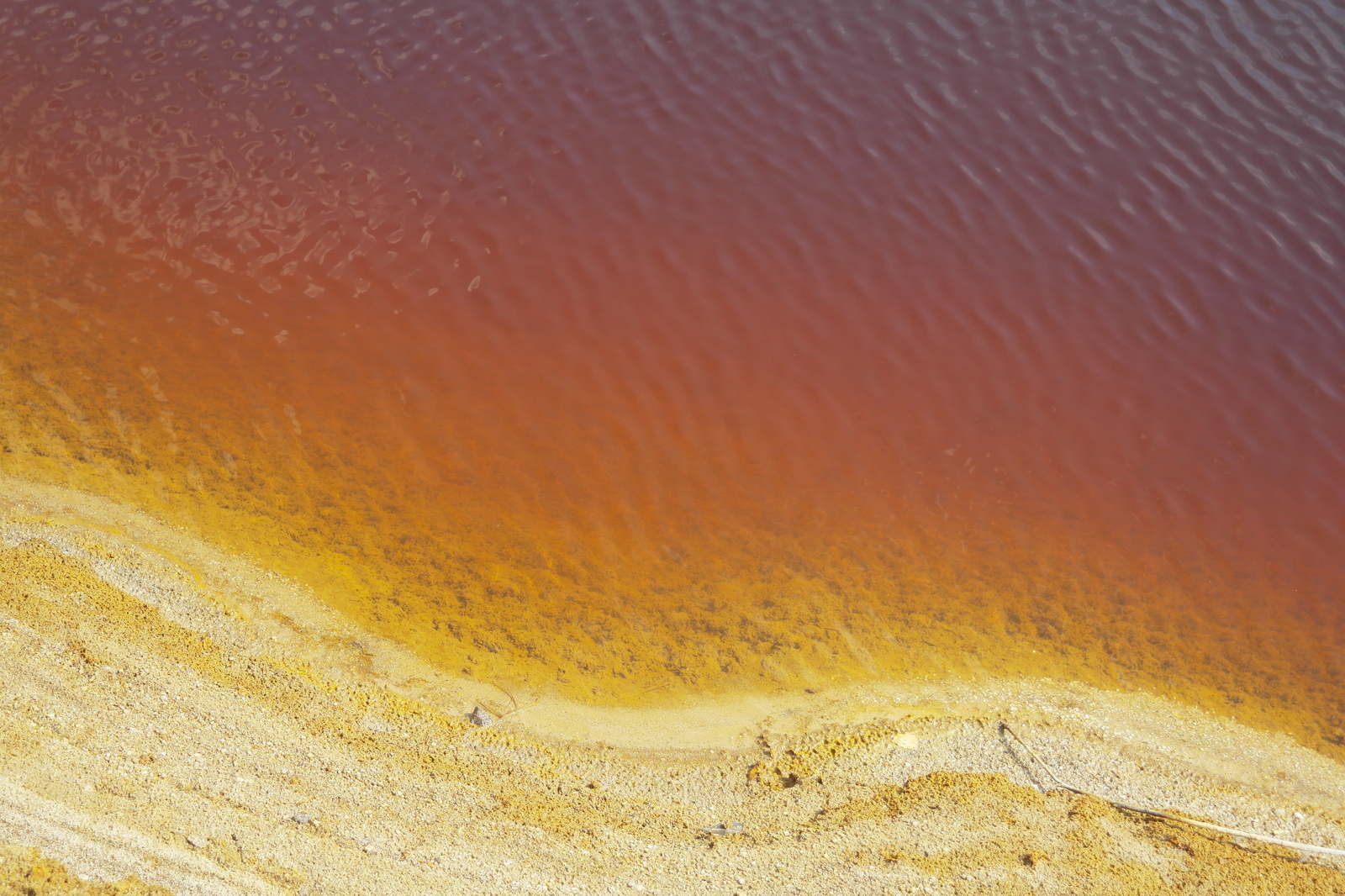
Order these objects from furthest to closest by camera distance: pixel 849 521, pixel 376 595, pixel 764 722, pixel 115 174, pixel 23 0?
pixel 23 0
pixel 115 174
pixel 849 521
pixel 376 595
pixel 764 722

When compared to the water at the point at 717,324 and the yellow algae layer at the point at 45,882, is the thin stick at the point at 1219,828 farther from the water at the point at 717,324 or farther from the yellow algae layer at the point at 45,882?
the yellow algae layer at the point at 45,882

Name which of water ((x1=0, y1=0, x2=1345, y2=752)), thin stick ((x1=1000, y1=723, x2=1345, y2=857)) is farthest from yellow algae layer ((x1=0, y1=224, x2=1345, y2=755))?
thin stick ((x1=1000, y1=723, x2=1345, y2=857))

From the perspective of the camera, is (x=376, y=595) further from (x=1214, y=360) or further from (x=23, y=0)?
(x=23, y=0)

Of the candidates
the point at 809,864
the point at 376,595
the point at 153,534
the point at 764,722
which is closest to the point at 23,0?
the point at 153,534

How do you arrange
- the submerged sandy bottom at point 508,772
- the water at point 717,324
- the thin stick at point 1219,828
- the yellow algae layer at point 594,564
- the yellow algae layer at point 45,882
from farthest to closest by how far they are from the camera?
the water at point 717,324, the yellow algae layer at point 594,564, the thin stick at point 1219,828, the submerged sandy bottom at point 508,772, the yellow algae layer at point 45,882

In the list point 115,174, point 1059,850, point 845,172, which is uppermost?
point 115,174

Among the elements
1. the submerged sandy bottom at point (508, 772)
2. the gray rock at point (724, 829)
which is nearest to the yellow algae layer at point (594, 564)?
the submerged sandy bottom at point (508, 772)

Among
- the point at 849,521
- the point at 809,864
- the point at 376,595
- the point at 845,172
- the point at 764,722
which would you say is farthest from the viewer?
the point at 845,172
